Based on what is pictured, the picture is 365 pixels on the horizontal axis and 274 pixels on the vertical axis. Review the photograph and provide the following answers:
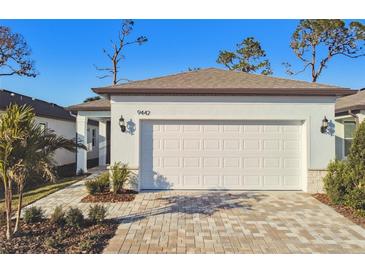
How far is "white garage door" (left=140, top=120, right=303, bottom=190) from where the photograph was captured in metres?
8.58

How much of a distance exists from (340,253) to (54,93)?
63.4 feet

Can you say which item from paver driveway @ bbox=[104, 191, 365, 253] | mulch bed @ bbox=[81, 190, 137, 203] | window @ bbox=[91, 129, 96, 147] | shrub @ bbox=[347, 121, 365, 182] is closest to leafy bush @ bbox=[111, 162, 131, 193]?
mulch bed @ bbox=[81, 190, 137, 203]

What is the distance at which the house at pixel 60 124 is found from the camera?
12.6 m

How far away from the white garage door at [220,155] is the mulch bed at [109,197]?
883mm

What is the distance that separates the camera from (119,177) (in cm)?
791

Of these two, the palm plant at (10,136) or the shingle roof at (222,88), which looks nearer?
the palm plant at (10,136)

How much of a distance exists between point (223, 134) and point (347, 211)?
4.02 metres

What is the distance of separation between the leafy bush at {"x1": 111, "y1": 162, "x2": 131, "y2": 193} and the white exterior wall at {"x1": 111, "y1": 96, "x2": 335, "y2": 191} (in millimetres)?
402

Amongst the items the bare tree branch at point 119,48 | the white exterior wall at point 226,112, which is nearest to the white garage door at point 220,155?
the white exterior wall at point 226,112

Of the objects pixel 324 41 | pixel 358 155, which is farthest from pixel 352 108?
pixel 324 41

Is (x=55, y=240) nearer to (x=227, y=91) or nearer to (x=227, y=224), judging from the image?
(x=227, y=224)

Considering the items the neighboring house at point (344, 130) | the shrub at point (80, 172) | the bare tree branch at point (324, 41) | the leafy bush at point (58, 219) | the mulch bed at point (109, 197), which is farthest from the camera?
the bare tree branch at point (324, 41)

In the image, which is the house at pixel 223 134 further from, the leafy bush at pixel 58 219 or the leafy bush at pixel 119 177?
the leafy bush at pixel 58 219
